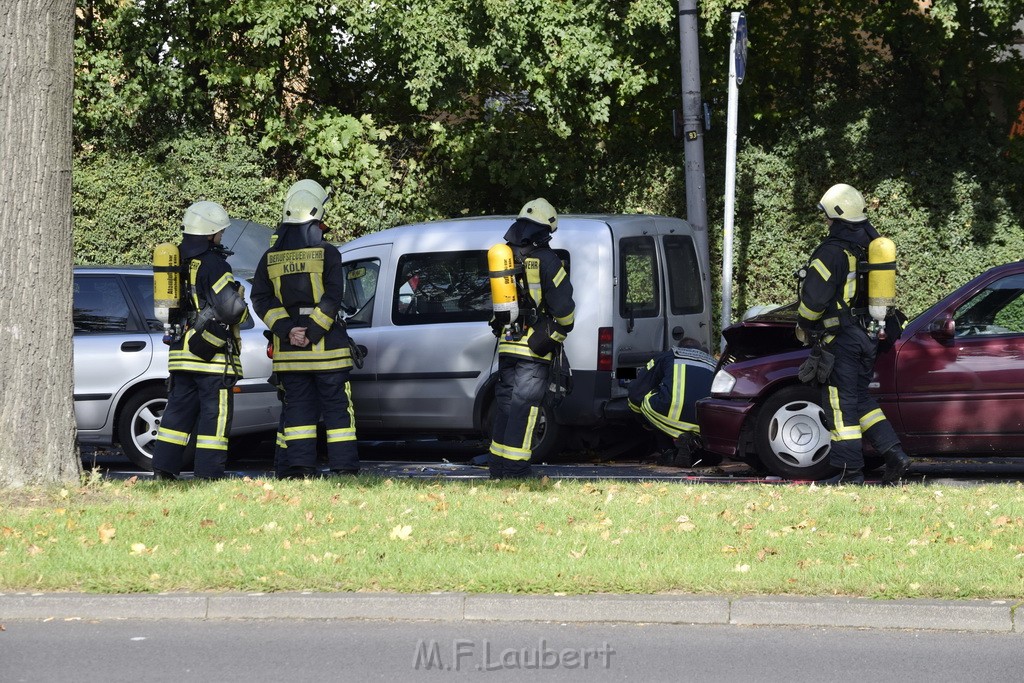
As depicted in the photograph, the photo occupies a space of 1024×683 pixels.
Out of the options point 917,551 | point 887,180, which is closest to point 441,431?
point 917,551

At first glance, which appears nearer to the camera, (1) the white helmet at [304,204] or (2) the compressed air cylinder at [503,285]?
(2) the compressed air cylinder at [503,285]

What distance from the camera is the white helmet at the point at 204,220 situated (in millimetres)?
9328

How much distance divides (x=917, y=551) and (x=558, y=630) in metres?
1.92

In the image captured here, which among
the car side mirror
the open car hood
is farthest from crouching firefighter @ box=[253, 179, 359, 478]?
the car side mirror

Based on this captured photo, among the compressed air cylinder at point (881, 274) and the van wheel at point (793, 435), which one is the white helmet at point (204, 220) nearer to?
the van wheel at point (793, 435)

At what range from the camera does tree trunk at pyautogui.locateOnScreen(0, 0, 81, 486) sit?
8.48 metres

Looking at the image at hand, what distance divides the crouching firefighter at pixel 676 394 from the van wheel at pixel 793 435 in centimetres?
92

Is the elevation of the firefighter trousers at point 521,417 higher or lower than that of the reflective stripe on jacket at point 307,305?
lower

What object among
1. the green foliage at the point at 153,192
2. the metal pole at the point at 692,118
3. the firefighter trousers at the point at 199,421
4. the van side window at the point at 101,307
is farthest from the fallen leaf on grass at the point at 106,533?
the green foliage at the point at 153,192

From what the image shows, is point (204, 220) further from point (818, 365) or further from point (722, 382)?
point (818, 365)

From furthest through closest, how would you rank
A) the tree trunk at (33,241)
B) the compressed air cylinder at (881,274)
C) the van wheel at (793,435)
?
the van wheel at (793,435), the compressed air cylinder at (881,274), the tree trunk at (33,241)

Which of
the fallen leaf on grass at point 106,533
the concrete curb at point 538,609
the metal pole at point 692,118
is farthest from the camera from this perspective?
the metal pole at point 692,118

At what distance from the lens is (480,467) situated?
36.2 feet

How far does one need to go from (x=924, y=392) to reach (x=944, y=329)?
1.45 feet
